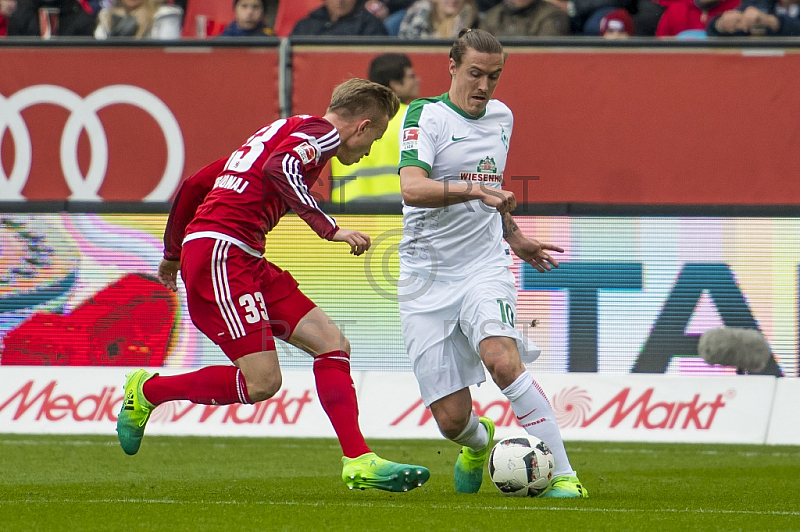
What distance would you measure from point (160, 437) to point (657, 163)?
472cm

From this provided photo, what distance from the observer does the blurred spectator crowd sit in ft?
36.3

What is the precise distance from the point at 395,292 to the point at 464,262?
10.7 feet

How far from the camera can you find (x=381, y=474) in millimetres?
5336

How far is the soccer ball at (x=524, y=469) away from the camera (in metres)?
5.80

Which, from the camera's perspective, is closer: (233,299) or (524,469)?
(233,299)

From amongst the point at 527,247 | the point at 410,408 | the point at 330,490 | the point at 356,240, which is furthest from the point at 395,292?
the point at 356,240

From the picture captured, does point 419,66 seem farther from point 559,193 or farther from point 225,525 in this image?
point 225,525

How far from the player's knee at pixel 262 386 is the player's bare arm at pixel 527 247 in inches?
54.9

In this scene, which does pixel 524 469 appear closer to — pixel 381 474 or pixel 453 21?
pixel 381 474

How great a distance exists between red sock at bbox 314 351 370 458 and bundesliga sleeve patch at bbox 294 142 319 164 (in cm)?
95

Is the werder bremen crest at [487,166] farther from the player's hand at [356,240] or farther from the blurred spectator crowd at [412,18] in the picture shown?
the blurred spectator crowd at [412,18]

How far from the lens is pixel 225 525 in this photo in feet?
15.4

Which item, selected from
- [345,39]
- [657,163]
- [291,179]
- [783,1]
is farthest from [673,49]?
[291,179]

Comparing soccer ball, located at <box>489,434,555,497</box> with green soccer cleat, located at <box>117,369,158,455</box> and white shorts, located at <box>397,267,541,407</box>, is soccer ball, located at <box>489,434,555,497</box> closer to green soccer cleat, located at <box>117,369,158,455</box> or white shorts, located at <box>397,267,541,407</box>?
white shorts, located at <box>397,267,541,407</box>
